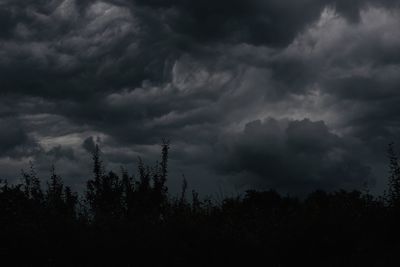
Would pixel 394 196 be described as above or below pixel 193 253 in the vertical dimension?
above

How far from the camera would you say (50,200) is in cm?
2167

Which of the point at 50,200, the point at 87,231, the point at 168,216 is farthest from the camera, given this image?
the point at 50,200

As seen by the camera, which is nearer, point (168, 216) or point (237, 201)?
point (168, 216)

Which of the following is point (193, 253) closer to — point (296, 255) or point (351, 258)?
point (296, 255)

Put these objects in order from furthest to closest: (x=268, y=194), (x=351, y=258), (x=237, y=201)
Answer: (x=268, y=194) → (x=237, y=201) → (x=351, y=258)

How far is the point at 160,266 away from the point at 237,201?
20.5 feet

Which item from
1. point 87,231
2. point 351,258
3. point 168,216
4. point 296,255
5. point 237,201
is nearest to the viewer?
point 351,258

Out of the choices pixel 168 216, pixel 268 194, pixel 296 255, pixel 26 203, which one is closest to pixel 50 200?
pixel 26 203

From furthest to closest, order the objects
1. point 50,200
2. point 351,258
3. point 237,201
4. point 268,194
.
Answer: point 268,194, point 50,200, point 237,201, point 351,258

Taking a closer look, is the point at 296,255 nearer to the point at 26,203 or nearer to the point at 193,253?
the point at 193,253

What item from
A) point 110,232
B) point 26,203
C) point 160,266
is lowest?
point 160,266

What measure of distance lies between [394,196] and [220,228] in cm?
553

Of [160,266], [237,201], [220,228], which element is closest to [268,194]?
[237,201]

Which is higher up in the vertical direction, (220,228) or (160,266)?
(220,228)
